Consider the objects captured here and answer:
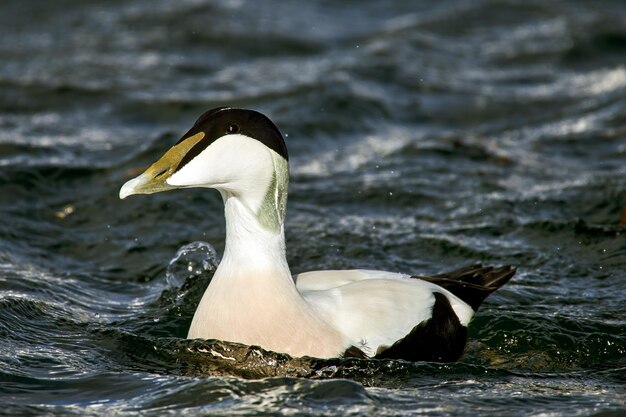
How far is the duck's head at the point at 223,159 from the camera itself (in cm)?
464

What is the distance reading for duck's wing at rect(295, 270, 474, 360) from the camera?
16.3 feet

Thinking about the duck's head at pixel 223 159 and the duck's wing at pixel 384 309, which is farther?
the duck's wing at pixel 384 309

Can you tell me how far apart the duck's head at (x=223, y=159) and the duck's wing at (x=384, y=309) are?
0.66 meters

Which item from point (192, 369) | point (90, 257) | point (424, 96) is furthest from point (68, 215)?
point (424, 96)

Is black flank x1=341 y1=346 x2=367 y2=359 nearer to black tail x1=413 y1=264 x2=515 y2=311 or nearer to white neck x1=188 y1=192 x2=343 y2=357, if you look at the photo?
white neck x1=188 y1=192 x2=343 y2=357

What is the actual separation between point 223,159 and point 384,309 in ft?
3.50

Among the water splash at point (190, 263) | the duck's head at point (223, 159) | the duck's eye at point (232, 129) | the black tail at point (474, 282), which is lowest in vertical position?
the black tail at point (474, 282)

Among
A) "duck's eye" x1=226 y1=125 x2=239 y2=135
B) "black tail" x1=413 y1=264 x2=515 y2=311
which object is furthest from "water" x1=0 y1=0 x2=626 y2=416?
"duck's eye" x1=226 y1=125 x2=239 y2=135

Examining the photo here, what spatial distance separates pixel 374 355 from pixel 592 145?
17.0ft

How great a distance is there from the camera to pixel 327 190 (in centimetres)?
837

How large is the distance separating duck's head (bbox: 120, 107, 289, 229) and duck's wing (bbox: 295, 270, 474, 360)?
66 centimetres

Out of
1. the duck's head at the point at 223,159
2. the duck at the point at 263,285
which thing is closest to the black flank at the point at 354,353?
the duck at the point at 263,285

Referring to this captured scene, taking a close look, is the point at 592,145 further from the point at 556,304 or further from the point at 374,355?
the point at 374,355

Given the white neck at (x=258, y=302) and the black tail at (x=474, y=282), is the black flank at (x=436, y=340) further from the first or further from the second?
the white neck at (x=258, y=302)
